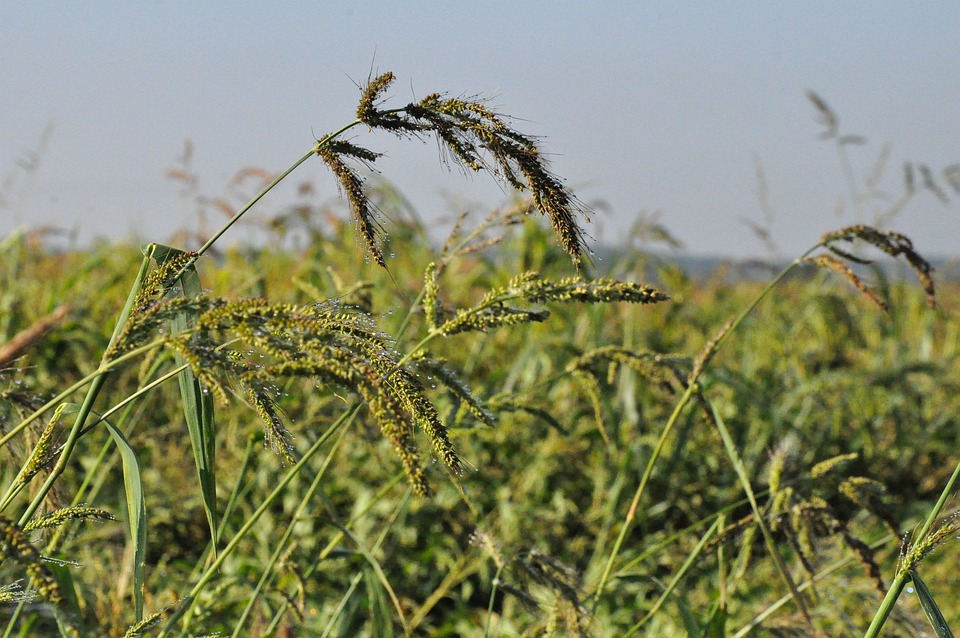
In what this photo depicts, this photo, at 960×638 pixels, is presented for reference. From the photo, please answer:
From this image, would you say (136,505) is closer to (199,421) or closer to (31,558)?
(199,421)

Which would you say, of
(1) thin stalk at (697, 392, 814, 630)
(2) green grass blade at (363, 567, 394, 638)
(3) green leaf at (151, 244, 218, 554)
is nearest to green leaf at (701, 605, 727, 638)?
(1) thin stalk at (697, 392, 814, 630)

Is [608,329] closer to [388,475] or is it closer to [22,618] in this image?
[388,475]

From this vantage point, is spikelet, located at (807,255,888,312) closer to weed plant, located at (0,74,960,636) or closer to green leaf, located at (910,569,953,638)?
weed plant, located at (0,74,960,636)

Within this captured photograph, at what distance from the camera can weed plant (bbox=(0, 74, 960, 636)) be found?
1.13 meters

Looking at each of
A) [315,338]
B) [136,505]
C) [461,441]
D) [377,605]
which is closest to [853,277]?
[377,605]

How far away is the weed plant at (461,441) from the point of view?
3.72 feet

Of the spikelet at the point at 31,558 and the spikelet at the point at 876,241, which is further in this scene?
the spikelet at the point at 876,241

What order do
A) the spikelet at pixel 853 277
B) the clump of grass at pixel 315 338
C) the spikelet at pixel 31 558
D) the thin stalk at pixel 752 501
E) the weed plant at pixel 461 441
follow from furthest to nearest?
the spikelet at pixel 853 277 < the thin stalk at pixel 752 501 < the weed plant at pixel 461 441 < the clump of grass at pixel 315 338 < the spikelet at pixel 31 558

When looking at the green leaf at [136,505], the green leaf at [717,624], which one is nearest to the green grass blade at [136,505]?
the green leaf at [136,505]

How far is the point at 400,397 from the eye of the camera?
1.08 m

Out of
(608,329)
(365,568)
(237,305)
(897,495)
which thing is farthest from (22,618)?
(897,495)

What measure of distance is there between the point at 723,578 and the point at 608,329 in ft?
9.54

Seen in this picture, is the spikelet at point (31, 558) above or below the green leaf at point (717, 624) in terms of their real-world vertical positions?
above

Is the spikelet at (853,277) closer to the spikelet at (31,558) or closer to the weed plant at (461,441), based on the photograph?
the weed plant at (461,441)
